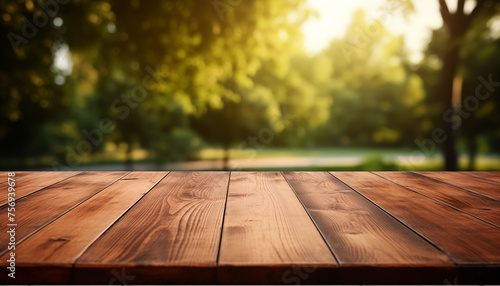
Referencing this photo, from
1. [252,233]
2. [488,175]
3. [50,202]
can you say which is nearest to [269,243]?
[252,233]

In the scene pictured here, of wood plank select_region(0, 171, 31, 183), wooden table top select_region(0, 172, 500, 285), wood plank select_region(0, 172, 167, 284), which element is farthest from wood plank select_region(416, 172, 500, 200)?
wood plank select_region(0, 171, 31, 183)

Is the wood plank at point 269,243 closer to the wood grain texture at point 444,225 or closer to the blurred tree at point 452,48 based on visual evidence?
the wood grain texture at point 444,225

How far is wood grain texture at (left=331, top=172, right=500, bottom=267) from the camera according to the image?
1122 millimetres

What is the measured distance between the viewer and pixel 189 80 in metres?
7.79

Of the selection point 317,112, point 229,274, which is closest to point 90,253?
point 229,274

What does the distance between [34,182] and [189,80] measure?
5.74 metres

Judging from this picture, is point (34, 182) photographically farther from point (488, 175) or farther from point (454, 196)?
point (488, 175)

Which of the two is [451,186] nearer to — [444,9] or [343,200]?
[343,200]

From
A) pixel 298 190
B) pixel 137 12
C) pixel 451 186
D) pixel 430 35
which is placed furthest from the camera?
pixel 430 35

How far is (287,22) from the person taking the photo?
7125 mm

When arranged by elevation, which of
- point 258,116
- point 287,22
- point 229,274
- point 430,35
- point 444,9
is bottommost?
point 229,274

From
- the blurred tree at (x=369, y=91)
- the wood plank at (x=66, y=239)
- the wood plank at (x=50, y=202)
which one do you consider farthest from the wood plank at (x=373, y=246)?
the blurred tree at (x=369, y=91)

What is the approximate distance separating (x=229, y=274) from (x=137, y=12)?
699 cm

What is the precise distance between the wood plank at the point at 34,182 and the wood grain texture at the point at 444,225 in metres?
1.81
